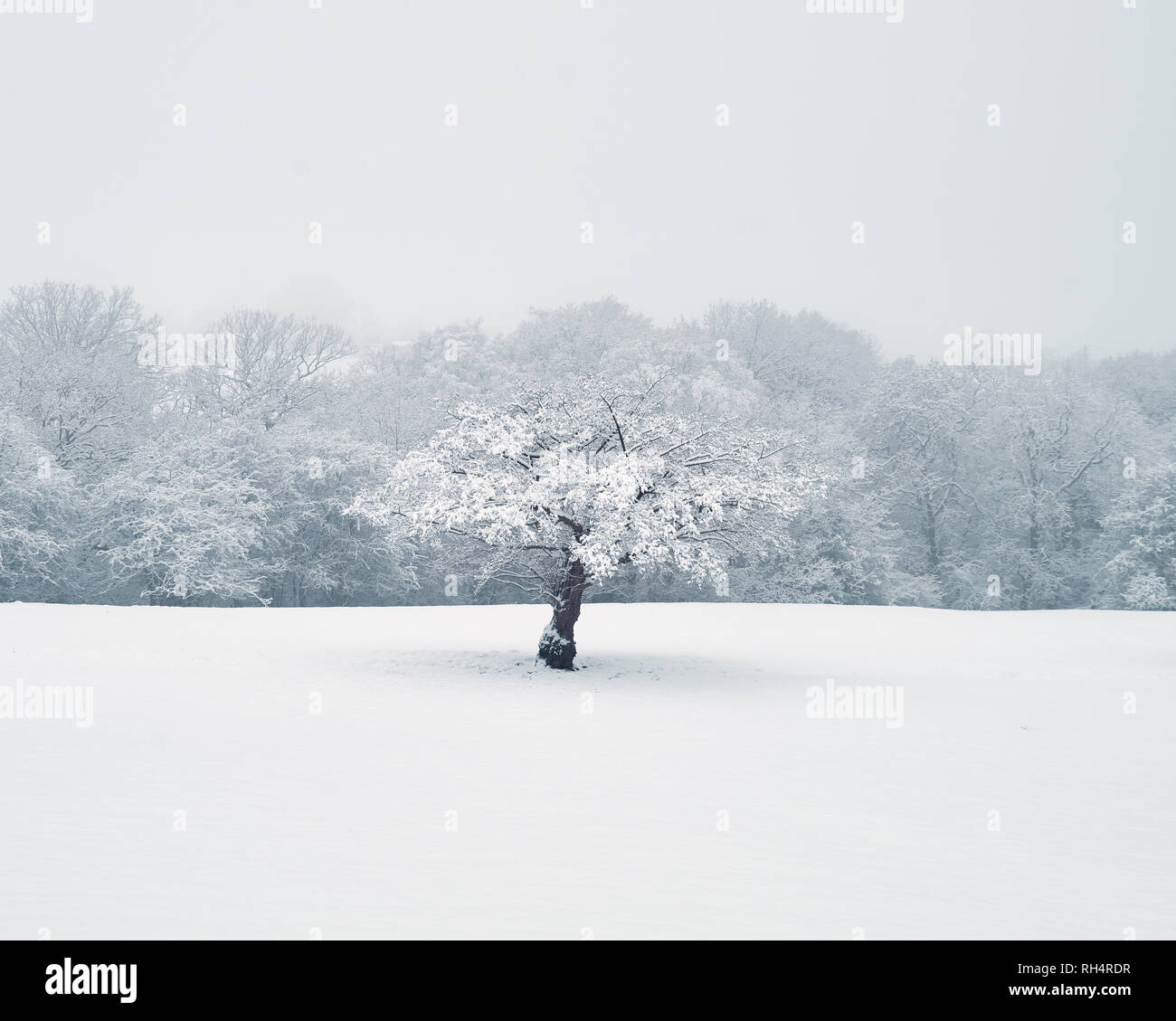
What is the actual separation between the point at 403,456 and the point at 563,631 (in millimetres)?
27409

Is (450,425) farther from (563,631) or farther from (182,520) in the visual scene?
(182,520)

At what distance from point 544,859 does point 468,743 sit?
19.5 feet

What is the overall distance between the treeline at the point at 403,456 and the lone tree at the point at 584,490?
1789 centimetres

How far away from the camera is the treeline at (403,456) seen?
1660 inches

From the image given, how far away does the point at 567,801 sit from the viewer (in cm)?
1078

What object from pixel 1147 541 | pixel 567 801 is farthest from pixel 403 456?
pixel 567 801

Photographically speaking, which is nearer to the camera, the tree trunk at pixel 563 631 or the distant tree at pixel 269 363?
the tree trunk at pixel 563 631

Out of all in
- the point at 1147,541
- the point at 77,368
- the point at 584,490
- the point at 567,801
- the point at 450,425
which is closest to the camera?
the point at 567,801

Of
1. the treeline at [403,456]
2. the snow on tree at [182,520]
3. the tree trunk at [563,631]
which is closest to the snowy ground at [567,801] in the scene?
the tree trunk at [563,631]

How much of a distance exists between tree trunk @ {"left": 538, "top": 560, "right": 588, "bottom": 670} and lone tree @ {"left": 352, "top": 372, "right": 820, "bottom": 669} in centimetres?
3

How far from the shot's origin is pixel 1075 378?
57.0 metres

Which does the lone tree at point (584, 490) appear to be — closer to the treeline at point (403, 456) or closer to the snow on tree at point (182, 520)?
the treeline at point (403, 456)
